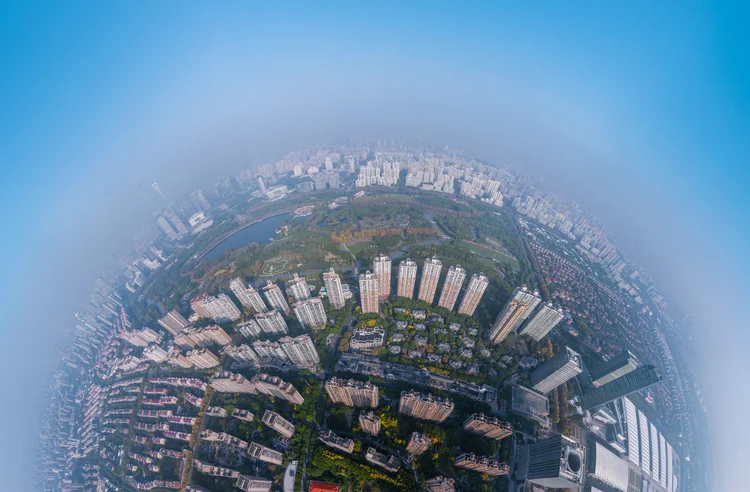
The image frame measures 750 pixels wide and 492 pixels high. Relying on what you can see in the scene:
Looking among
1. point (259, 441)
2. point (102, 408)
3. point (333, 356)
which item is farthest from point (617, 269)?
point (102, 408)

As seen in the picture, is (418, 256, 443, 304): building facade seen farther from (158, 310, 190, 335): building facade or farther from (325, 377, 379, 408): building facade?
(158, 310, 190, 335): building facade

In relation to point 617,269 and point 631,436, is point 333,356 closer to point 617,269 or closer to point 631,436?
point 631,436

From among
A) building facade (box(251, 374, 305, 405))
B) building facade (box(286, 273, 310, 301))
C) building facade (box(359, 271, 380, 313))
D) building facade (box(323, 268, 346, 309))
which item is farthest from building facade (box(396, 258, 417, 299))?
building facade (box(251, 374, 305, 405))

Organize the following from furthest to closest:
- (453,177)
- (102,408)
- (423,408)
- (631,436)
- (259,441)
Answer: (453,177)
(102,408)
(631,436)
(259,441)
(423,408)

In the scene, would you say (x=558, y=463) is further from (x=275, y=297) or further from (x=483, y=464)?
(x=275, y=297)

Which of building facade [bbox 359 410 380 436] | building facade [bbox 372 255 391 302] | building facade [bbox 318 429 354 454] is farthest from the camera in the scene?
building facade [bbox 372 255 391 302]

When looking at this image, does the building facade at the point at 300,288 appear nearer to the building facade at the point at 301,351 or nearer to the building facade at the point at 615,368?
the building facade at the point at 301,351

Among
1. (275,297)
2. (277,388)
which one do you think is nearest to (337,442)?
(277,388)
